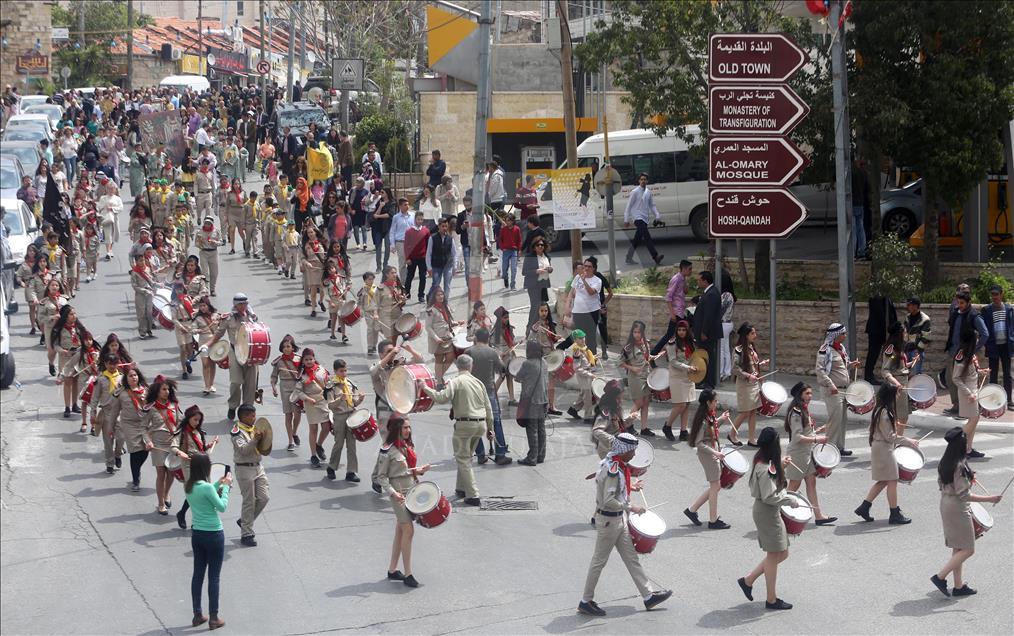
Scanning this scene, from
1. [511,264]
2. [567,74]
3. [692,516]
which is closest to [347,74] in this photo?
[511,264]

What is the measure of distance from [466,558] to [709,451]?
2589 mm

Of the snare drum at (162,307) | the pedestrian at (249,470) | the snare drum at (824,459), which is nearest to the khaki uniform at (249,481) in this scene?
the pedestrian at (249,470)

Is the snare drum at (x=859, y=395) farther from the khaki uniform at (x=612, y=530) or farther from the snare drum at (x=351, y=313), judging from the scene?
the snare drum at (x=351, y=313)

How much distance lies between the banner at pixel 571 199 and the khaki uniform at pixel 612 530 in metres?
10.6

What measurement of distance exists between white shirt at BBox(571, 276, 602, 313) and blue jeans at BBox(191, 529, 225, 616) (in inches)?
376

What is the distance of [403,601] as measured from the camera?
1120 cm

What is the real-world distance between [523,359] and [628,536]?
572 centimetres

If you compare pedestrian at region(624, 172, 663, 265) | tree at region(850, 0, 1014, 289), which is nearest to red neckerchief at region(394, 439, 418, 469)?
tree at region(850, 0, 1014, 289)

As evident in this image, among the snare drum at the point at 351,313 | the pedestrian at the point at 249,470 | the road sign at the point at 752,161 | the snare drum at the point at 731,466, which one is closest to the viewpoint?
the pedestrian at the point at 249,470

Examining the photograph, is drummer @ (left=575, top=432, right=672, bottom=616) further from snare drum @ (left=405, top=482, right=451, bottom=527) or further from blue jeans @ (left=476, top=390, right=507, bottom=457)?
blue jeans @ (left=476, top=390, right=507, bottom=457)

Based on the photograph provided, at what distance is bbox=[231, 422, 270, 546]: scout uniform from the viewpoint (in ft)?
40.8

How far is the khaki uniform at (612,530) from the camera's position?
1078 centimetres

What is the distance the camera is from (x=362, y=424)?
14.0 metres

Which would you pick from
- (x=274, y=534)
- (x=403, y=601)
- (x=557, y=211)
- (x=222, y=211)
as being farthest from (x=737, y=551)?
(x=222, y=211)
